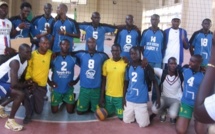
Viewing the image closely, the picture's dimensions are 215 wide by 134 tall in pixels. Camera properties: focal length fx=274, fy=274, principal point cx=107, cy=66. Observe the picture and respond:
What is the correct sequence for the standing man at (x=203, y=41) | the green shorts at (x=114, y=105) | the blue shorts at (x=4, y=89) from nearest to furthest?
1. the blue shorts at (x=4, y=89)
2. the green shorts at (x=114, y=105)
3. the standing man at (x=203, y=41)

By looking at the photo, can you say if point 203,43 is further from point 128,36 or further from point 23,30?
point 23,30

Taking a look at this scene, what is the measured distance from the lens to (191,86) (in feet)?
12.0

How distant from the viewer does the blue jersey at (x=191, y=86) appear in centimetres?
363

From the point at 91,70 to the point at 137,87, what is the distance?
79 centimetres

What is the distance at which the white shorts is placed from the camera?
3879 mm

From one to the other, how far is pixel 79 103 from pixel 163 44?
1.80 meters

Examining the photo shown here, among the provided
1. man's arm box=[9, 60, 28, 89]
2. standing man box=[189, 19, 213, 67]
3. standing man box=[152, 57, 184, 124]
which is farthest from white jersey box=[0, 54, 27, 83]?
standing man box=[189, 19, 213, 67]

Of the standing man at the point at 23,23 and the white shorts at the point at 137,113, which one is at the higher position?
the standing man at the point at 23,23

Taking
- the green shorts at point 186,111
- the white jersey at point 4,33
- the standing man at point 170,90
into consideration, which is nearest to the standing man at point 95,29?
the white jersey at point 4,33

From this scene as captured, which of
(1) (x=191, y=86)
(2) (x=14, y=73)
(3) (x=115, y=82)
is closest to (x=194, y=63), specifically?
(1) (x=191, y=86)

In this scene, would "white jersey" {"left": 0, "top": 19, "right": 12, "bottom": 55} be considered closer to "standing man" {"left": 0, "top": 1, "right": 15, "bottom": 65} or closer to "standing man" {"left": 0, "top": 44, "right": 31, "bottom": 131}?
"standing man" {"left": 0, "top": 1, "right": 15, "bottom": 65}

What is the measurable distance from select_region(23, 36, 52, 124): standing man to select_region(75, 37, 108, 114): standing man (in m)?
0.57

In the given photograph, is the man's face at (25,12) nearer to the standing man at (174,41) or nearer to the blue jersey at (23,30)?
the blue jersey at (23,30)

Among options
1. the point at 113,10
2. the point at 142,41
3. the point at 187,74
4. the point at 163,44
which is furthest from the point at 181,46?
the point at 113,10
